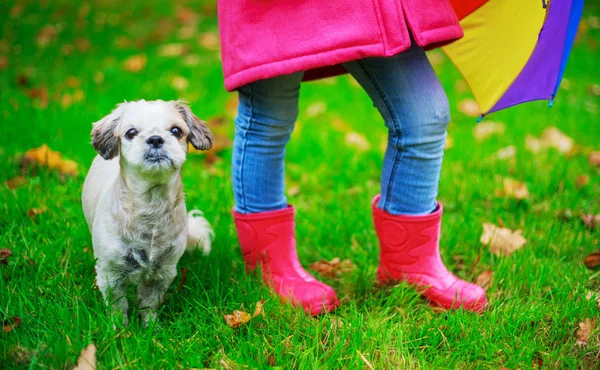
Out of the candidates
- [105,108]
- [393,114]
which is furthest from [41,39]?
[393,114]

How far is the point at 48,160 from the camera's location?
307 centimetres

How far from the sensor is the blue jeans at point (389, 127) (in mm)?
2047

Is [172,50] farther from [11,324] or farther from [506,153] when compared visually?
[11,324]

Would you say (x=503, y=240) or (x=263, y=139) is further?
(x=503, y=240)

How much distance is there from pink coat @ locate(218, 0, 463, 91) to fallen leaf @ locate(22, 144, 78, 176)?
1583 millimetres

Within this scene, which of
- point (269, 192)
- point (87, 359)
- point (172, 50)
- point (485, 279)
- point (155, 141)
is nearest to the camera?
point (87, 359)

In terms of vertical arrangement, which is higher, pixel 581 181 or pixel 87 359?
pixel 87 359

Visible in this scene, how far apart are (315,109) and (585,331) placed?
9.76ft

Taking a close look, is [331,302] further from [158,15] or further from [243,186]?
[158,15]

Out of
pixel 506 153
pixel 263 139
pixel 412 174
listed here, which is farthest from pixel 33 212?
pixel 506 153

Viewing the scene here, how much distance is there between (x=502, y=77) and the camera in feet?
7.38

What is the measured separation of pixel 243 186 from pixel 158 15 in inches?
237

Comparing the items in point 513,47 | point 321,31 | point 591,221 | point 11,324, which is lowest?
point 591,221

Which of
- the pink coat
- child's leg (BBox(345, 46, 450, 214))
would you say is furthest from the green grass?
the pink coat
